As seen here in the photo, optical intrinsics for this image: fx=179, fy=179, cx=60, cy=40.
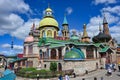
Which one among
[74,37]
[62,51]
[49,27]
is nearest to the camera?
[62,51]

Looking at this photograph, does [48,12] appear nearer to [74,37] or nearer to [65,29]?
[74,37]

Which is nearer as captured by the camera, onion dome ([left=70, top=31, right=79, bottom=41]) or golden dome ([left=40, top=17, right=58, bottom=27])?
golden dome ([left=40, top=17, right=58, bottom=27])

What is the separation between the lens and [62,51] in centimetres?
4338

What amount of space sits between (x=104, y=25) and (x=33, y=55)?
106ft

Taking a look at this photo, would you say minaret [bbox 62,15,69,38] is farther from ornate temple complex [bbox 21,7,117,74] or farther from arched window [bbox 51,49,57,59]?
arched window [bbox 51,49,57,59]

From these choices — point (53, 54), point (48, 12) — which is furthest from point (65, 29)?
point (53, 54)

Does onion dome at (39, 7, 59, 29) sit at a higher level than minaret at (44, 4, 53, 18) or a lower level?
lower

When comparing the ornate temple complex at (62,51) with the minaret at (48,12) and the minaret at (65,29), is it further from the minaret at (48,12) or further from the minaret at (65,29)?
the minaret at (65,29)

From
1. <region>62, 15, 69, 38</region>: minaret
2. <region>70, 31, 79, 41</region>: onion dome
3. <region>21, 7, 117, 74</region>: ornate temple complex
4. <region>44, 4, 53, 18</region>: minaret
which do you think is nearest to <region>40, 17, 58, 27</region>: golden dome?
<region>21, 7, 117, 74</region>: ornate temple complex

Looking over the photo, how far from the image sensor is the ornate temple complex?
3872cm

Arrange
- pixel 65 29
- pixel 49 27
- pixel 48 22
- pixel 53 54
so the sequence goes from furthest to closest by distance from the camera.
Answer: pixel 65 29 → pixel 49 27 → pixel 48 22 → pixel 53 54

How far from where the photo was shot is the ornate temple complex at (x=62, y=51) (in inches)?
1524

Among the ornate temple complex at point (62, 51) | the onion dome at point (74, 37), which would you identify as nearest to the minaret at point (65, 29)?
the onion dome at point (74, 37)

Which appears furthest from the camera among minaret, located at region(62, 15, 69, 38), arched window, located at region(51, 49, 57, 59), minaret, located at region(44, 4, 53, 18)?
minaret, located at region(62, 15, 69, 38)
